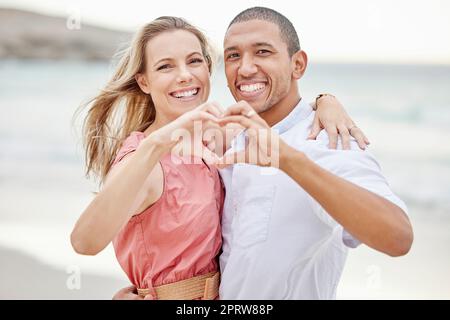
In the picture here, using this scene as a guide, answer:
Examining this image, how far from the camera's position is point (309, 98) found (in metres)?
14.0

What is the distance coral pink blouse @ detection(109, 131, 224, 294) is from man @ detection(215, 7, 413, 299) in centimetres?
8

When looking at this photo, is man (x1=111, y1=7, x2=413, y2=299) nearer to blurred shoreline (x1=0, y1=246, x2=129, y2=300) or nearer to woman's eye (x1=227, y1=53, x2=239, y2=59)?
woman's eye (x1=227, y1=53, x2=239, y2=59)

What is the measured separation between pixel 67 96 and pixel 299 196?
12.3 m

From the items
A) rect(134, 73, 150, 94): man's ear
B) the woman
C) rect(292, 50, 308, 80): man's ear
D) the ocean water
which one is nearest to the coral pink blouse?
the woman

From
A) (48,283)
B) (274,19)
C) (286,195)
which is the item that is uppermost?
(274,19)

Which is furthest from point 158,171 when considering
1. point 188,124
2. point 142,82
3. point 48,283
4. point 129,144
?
point 48,283

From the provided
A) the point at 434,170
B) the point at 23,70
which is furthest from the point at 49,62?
the point at 434,170

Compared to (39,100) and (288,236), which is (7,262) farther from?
(39,100)

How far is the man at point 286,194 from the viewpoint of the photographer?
2039 mm

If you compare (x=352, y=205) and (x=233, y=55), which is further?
(x=233, y=55)

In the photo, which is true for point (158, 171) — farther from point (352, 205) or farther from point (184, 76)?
point (352, 205)

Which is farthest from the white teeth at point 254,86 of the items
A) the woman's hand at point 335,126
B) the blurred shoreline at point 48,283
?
the blurred shoreline at point 48,283

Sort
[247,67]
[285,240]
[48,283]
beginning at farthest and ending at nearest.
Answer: [48,283] < [247,67] < [285,240]

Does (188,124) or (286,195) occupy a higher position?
(188,124)
